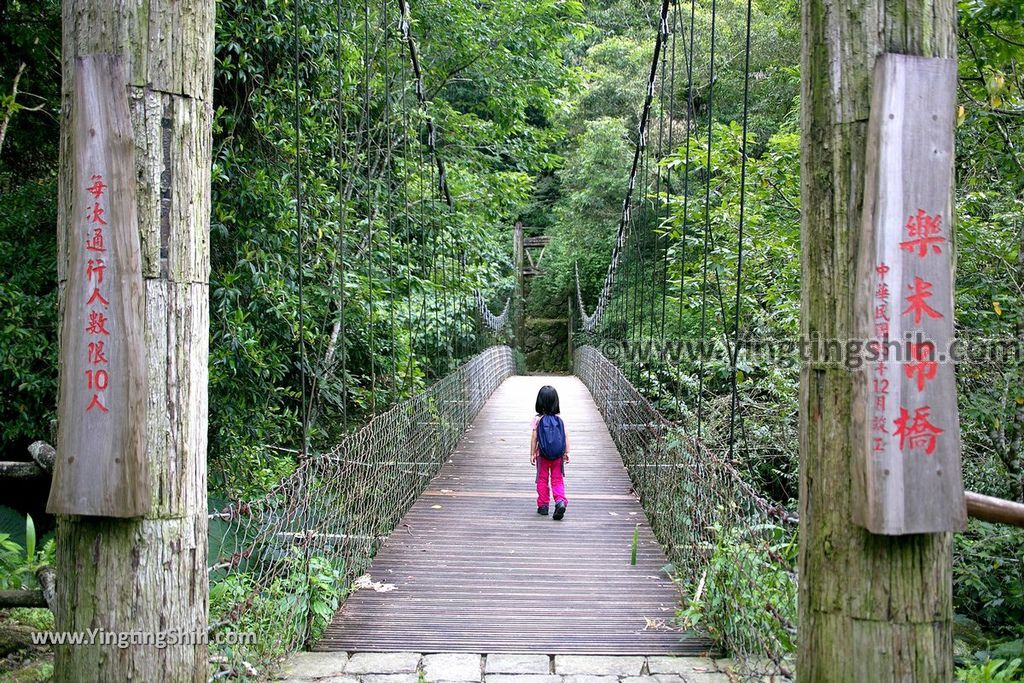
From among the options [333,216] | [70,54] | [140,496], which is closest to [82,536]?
[140,496]

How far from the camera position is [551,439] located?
399 cm

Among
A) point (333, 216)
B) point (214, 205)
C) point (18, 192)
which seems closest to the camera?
point (214, 205)

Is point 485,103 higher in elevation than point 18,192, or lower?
higher

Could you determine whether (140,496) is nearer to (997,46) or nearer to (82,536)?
(82,536)

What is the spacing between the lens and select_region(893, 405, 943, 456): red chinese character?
3.93ft

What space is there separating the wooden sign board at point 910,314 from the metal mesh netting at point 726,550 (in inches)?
30.0

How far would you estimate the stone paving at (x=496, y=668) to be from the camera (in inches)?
84.1

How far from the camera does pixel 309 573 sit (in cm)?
248

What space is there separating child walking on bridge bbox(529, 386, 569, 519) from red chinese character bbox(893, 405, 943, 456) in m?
2.83

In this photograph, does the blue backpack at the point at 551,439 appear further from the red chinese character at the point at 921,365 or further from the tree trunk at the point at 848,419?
the red chinese character at the point at 921,365

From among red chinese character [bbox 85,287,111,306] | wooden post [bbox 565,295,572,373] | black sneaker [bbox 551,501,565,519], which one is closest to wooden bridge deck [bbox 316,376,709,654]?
black sneaker [bbox 551,501,565,519]

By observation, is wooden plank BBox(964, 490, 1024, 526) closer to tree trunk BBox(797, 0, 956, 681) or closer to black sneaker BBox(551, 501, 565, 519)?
tree trunk BBox(797, 0, 956, 681)

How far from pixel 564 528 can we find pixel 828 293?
276 cm

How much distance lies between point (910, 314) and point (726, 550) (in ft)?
4.30
